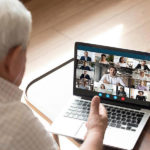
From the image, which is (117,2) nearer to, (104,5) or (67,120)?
(104,5)

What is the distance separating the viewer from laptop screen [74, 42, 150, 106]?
1.47 m

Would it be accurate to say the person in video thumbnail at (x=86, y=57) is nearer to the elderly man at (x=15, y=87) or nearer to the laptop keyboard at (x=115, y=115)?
the laptop keyboard at (x=115, y=115)

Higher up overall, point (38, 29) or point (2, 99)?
point (2, 99)

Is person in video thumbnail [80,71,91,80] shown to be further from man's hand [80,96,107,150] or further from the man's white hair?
the man's white hair

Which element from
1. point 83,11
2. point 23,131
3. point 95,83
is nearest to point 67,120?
point 95,83

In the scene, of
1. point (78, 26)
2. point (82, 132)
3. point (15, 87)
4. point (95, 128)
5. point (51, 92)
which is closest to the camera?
point (15, 87)

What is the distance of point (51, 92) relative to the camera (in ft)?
5.49

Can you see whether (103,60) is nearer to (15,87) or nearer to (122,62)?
(122,62)

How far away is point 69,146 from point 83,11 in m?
1.60

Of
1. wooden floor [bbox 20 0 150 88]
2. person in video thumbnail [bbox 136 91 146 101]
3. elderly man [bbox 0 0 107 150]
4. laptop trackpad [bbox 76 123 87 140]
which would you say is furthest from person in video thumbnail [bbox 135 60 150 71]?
wooden floor [bbox 20 0 150 88]

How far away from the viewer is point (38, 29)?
331 centimetres

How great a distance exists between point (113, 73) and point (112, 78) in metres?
0.02

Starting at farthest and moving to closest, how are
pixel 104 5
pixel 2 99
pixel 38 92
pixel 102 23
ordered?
pixel 104 5
pixel 102 23
pixel 38 92
pixel 2 99

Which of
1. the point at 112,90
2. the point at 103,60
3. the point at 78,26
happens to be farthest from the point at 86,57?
the point at 78,26
